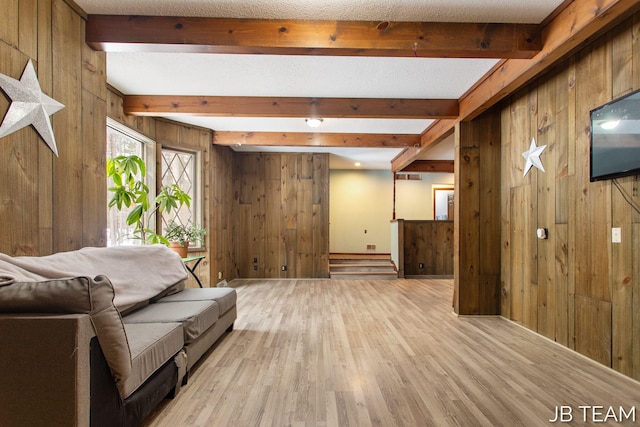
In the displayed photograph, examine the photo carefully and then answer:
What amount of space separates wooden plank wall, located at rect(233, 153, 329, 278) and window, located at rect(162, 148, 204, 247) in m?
1.37

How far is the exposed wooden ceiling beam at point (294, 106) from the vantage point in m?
3.82

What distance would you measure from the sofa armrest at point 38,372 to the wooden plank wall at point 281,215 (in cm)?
524

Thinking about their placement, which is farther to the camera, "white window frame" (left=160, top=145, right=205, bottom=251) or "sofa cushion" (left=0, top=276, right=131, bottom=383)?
"white window frame" (left=160, top=145, right=205, bottom=251)

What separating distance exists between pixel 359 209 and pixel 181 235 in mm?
4918

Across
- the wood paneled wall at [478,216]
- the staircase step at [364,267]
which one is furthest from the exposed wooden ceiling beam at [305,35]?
the staircase step at [364,267]

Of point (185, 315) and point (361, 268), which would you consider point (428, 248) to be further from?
point (185, 315)

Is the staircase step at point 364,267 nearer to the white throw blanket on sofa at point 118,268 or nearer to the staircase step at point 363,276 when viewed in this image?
the staircase step at point 363,276

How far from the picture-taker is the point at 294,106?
12.5ft

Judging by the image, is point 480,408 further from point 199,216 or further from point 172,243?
point 199,216

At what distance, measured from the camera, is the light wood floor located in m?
1.82

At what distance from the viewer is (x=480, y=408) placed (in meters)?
1.88

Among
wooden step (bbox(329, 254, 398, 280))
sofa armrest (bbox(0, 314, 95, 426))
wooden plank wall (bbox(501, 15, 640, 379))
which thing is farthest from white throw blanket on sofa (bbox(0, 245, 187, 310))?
wooden step (bbox(329, 254, 398, 280))

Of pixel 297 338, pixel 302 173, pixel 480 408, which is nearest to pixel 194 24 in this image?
pixel 297 338

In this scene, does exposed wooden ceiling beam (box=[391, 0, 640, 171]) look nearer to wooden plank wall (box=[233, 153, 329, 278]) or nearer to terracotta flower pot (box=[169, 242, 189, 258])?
wooden plank wall (box=[233, 153, 329, 278])
